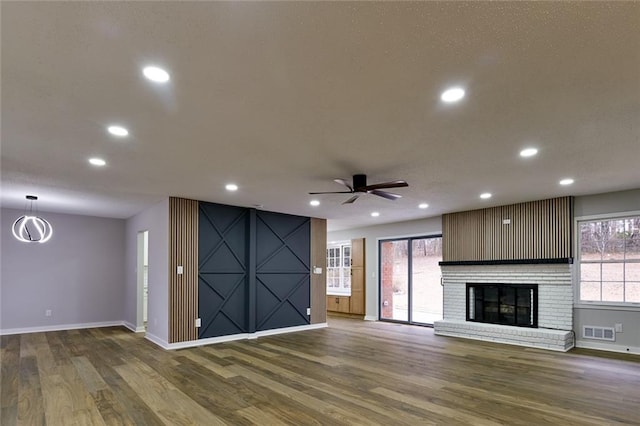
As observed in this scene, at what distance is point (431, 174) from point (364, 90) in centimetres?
269

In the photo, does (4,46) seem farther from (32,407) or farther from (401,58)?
(32,407)

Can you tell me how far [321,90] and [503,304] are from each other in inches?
255

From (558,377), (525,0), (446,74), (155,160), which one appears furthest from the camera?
(558,377)

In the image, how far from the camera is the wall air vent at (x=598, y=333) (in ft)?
20.3

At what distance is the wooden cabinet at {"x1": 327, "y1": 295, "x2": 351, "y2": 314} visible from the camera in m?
11.0

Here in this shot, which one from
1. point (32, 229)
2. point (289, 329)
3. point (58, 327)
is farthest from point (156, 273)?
point (32, 229)

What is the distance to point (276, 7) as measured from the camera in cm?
184

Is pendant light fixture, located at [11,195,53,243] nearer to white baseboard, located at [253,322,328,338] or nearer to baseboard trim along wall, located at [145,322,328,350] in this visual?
baseboard trim along wall, located at [145,322,328,350]

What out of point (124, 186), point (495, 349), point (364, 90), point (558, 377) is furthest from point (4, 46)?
point (495, 349)

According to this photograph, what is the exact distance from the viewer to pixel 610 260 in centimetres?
641

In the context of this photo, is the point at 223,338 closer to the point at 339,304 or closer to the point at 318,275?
the point at 318,275

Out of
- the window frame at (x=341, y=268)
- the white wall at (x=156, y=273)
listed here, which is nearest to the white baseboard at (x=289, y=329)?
the white wall at (x=156, y=273)

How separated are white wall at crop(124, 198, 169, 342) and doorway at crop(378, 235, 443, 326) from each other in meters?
5.65

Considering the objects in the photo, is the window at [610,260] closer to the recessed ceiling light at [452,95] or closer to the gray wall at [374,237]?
the gray wall at [374,237]
